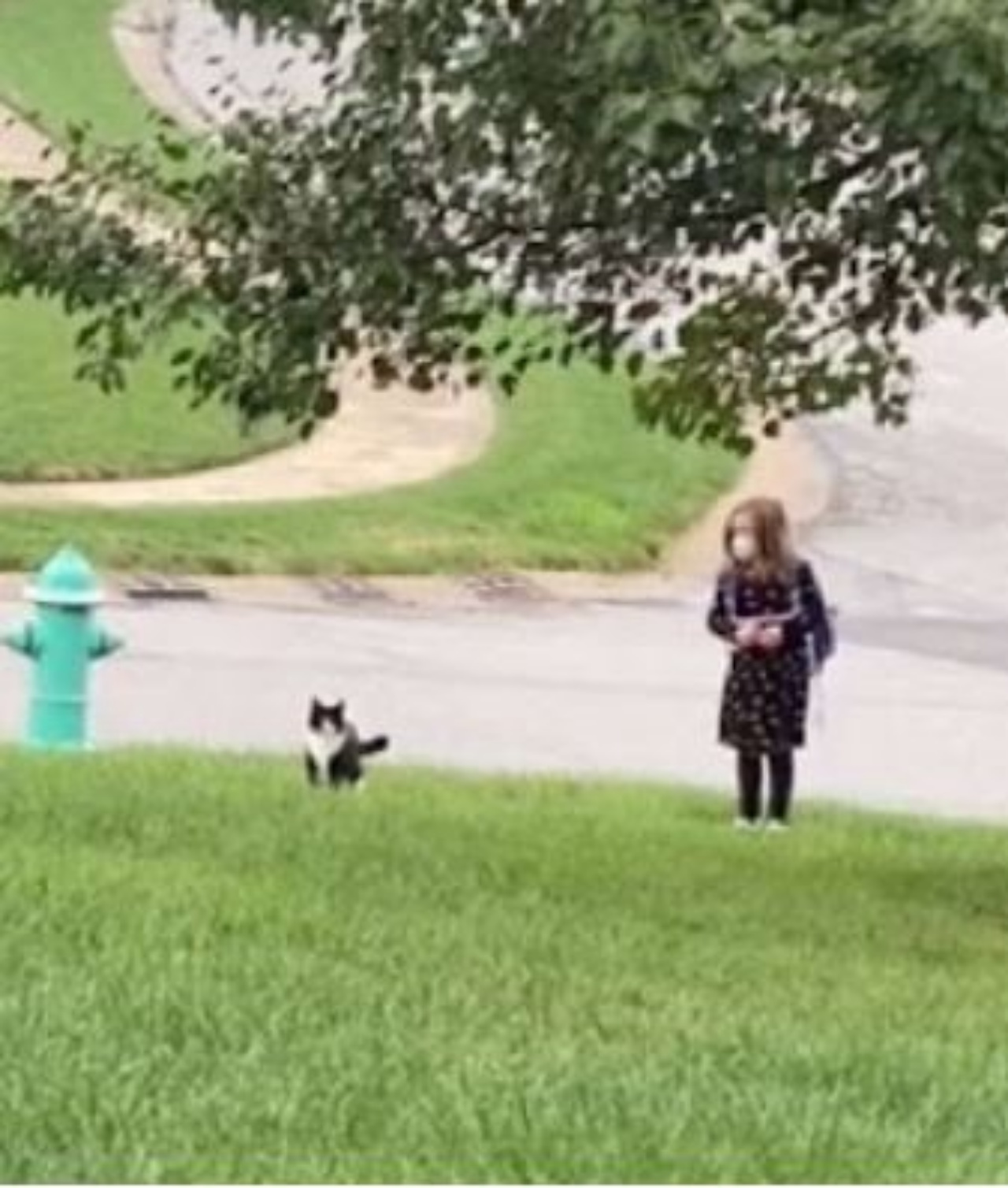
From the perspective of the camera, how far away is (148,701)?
1648 cm

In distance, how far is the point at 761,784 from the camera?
1264 cm

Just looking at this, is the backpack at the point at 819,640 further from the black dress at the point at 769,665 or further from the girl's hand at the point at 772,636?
the girl's hand at the point at 772,636

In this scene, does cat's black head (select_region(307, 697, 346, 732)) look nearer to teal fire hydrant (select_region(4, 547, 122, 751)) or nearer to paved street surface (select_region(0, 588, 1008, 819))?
teal fire hydrant (select_region(4, 547, 122, 751))

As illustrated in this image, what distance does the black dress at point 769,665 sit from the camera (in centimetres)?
1207

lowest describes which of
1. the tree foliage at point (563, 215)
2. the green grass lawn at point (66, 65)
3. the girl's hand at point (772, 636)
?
the girl's hand at point (772, 636)

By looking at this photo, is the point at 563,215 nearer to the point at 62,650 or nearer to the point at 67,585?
the point at 62,650

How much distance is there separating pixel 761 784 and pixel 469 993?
5.96m

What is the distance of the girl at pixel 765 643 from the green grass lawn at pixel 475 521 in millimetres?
8291

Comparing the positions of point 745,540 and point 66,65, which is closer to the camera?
point 745,540

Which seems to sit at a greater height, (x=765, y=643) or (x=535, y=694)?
(x=765, y=643)

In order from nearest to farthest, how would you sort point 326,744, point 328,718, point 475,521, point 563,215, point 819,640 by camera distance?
point 563,215, point 328,718, point 326,744, point 819,640, point 475,521

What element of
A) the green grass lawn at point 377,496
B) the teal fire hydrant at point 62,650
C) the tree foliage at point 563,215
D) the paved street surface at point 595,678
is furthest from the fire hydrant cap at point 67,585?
the green grass lawn at point 377,496

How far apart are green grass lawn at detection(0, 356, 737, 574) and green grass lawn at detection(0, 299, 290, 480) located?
146 cm

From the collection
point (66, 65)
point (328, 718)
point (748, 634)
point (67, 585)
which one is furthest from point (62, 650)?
point (66, 65)
